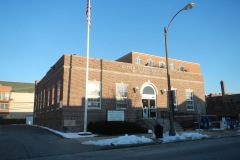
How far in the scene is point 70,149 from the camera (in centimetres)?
1219

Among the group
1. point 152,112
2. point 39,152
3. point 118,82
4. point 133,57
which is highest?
point 133,57

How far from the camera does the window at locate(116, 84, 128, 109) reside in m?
24.2

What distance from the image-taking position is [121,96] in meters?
24.4

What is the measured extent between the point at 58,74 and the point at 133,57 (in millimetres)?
18010

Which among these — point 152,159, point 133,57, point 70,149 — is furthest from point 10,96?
point 152,159

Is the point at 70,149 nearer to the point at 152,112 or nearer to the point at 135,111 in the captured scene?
the point at 135,111

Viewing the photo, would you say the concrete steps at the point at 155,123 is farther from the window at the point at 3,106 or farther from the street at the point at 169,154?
the window at the point at 3,106

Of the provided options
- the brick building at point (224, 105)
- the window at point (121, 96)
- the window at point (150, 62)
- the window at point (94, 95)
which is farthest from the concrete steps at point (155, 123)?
the brick building at point (224, 105)

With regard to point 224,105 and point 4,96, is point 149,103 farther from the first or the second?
point 4,96

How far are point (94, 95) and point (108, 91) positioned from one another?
1577 mm

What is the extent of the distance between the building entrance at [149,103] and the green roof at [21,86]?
5108 cm

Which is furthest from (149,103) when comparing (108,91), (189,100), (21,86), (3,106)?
(21,86)

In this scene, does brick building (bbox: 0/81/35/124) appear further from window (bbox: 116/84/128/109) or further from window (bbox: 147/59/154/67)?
window (bbox: 116/84/128/109)

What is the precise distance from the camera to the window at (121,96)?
2416 centimetres
